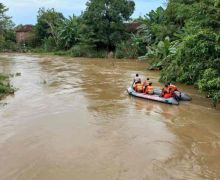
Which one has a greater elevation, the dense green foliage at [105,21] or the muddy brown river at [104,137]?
the dense green foliage at [105,21]

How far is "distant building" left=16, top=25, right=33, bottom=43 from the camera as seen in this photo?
50.7 metres

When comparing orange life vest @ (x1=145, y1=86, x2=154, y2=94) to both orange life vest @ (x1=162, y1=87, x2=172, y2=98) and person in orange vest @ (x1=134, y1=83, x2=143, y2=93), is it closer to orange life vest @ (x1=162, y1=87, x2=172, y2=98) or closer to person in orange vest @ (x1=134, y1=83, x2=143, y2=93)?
person in orange vest @ (x1=134, y1=83, x2=143, y2=93)

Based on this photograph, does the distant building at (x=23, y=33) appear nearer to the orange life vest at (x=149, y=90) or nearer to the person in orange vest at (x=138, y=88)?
the person in orange vest at (x=138, y=88)

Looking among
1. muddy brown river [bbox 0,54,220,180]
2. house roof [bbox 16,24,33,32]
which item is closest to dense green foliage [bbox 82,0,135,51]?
house roof [bbox 16,24,33,32]

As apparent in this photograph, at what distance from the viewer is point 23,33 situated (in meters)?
51.9

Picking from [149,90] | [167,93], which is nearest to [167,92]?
[167,93]

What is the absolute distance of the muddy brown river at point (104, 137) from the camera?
849 centimetres

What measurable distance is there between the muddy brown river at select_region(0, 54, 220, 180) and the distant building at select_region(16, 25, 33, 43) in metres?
33.9

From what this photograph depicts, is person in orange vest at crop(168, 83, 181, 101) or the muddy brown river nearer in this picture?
the muddy brown river

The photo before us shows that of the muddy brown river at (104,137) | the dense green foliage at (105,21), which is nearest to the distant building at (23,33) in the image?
the dense green foliage at (105,21)

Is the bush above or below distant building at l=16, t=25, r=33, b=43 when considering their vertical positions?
below

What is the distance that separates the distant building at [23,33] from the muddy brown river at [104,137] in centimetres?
3387

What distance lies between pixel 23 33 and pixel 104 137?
144 feet

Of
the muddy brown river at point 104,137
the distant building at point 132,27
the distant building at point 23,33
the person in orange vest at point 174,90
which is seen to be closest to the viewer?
the muddy brown river at point 104,137
